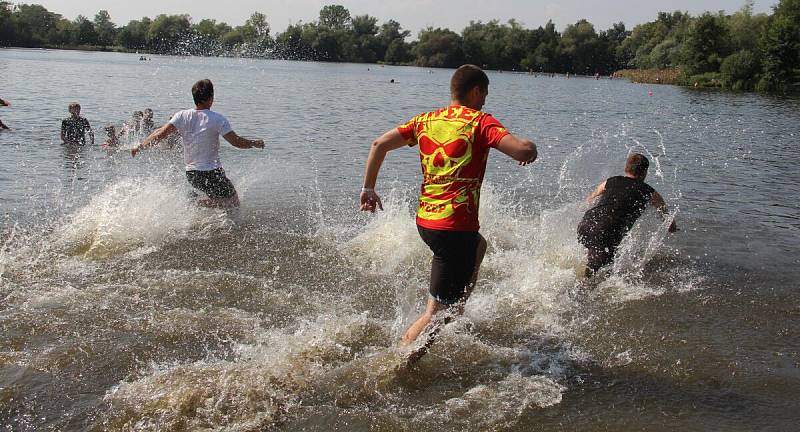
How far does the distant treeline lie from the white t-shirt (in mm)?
77197

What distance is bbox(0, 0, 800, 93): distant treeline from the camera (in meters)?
83.2

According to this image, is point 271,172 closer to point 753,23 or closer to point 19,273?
point 19,273

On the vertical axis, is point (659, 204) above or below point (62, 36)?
below

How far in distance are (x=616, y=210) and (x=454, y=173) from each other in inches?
136

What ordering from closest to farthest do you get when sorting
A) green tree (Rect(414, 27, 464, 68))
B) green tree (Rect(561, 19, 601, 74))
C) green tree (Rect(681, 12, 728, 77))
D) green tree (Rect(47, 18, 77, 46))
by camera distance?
green tree (Rect(681, 12, 728, 77)), green tree (Rect(47, 18, 77, 46)), green tree (Rect(561, 19, 601, 74)), green tree (Rect(414, 27, 464, 68))

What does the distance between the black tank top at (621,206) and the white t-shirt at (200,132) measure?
470 centimetres

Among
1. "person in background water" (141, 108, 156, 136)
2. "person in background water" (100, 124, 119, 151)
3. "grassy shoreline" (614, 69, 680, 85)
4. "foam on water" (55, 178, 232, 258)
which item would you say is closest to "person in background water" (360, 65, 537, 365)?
"foam on water" (55, 178, 232, 258)

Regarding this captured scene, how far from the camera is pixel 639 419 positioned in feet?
15.0

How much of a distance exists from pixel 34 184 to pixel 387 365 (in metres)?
9.68

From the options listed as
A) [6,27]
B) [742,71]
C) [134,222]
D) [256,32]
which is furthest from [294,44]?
[134,222]

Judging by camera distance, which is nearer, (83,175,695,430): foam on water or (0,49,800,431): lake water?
(83,175,695,430): foam on water

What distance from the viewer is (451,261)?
470cm

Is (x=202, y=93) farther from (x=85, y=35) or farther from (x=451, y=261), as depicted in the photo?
(x=85, y=35)

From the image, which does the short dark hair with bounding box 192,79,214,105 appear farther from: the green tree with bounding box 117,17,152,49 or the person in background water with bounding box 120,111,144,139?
the green tree with bounding box 117,17,152,49
